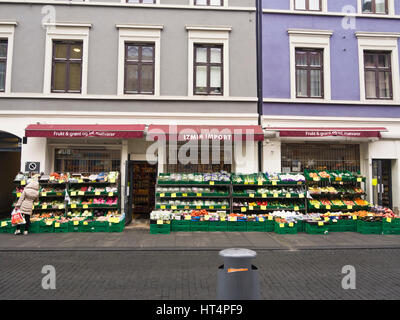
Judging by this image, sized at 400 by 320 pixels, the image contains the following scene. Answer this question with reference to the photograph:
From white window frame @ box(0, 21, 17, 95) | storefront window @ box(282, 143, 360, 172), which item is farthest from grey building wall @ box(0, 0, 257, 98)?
storefront window @ box(282, 143, 360, 172)

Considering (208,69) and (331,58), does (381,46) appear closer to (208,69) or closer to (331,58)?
(331,58)

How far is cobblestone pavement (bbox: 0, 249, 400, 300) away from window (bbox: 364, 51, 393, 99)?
7.68 metres

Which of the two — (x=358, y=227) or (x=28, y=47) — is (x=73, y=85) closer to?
(x=28, y=47)

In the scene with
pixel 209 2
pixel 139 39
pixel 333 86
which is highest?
pixel 209 2

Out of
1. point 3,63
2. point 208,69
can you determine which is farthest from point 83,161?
point 208,69

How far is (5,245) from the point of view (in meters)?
8.02

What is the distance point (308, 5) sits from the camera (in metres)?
12.5

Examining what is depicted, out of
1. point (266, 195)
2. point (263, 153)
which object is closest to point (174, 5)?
point (263, 153)

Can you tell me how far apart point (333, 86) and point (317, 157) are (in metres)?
3.29

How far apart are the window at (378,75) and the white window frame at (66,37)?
1257cm

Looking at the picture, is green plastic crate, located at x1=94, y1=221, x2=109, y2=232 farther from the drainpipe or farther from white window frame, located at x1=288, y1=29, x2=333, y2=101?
white window frame, located at x1=288, y1=29, x2=333, y2=101
